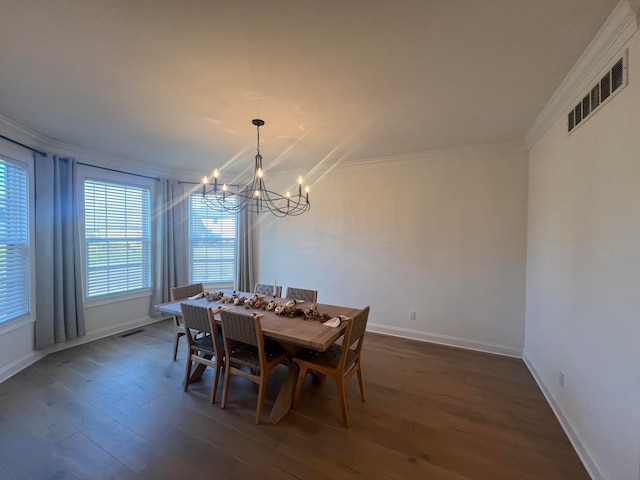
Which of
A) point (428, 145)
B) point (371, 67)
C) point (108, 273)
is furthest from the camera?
point (108, 273)

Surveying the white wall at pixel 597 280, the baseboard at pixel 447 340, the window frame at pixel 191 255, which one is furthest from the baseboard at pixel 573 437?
the window frame at pixel 191 255

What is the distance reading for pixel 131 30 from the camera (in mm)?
1496

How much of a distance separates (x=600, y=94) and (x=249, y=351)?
3129 millimetres

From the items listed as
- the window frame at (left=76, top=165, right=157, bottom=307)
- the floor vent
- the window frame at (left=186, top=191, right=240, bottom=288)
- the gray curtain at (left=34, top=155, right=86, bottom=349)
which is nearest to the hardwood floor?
the gray curtain at (left=34, top=155, right=86, bottom=349)

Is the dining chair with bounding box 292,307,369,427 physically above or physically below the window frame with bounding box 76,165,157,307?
below

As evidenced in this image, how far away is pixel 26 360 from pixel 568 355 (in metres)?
5.29

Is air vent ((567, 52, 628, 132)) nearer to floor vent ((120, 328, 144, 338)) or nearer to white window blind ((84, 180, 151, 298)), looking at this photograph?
white window blind ((84, 180, 151, 298))

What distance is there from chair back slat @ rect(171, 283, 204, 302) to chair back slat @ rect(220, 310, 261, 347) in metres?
1.35

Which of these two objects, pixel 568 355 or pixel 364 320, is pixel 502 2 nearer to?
pixel 364 320

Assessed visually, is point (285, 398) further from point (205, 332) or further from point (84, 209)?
point (84, 209)

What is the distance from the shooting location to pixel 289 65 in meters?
1.79

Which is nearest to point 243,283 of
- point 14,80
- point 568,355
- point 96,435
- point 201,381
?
point 201,381

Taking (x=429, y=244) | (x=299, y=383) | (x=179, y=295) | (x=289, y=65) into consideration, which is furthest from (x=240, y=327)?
(x=429, y=244)

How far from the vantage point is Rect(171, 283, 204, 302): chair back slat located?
3234mm
